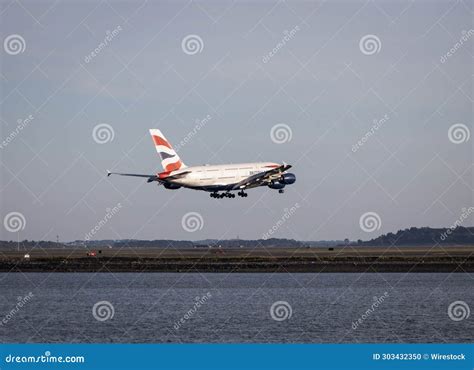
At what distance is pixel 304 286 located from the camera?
114750mm

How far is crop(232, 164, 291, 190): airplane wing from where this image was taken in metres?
127

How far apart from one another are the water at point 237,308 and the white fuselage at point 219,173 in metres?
12.3

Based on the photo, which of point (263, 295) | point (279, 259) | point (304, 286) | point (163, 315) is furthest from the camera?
point (279, 259)

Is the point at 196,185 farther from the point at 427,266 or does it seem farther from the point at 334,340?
the point at 334,340

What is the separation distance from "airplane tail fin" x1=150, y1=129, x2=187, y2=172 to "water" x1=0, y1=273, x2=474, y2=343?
48.8 feet

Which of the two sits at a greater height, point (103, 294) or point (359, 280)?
point (359, 280)

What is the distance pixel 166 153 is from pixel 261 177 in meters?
15.4

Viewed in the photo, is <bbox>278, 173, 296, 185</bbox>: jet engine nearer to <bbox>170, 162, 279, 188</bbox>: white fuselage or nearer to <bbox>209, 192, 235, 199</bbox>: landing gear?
<bbox>170, 162, 279, 188</bbox>: white fuselage

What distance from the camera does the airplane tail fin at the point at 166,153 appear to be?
134 meters

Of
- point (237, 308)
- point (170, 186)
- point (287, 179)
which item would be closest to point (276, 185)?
Answer: point (287, 179)

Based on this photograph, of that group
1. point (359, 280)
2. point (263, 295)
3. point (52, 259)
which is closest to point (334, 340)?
point (263, 295)

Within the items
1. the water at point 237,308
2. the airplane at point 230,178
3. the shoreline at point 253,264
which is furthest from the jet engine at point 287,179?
the shoreline at point 253,264

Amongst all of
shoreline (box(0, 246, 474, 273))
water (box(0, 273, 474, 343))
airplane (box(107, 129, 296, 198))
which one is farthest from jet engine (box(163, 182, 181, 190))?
shoreline (box(0, 246, 474, 273))

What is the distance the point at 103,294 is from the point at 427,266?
54.6m
